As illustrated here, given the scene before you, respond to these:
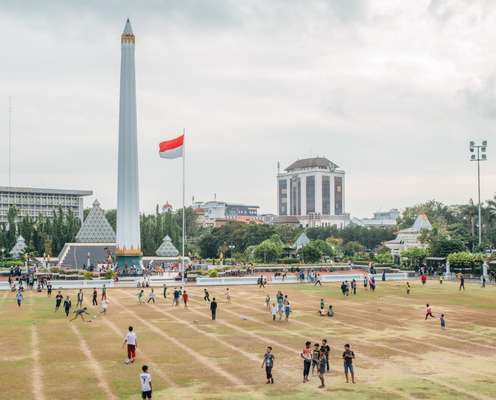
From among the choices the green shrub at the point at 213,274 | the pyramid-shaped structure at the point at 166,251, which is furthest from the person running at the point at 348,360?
the pyramid-shaped structure at the point at 166,251

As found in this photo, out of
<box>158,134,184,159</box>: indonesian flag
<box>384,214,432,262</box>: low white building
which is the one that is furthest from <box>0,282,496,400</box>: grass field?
<box>384,214,432,262</box>: low white building

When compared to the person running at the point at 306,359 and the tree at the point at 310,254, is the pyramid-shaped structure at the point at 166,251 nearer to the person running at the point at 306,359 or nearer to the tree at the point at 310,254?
the tree at the point at 310,254

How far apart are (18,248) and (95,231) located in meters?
16.5

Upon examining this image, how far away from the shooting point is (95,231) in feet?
310

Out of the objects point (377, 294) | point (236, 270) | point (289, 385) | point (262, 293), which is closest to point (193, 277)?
point (236, 270)

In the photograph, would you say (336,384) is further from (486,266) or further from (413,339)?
(486,266)

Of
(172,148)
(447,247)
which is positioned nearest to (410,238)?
(447,247)

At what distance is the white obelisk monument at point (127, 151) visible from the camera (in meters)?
75.9

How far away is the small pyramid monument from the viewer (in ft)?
335

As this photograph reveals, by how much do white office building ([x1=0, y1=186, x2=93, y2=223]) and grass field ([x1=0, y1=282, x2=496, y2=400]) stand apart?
124621 mm

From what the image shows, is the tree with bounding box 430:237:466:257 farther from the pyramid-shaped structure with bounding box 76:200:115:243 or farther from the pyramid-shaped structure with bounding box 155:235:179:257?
the pyramid-shaped structure with bounding box 76:200:115:243

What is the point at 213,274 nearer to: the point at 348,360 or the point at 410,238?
the point at 348,360

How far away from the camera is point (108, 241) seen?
95.0 metres

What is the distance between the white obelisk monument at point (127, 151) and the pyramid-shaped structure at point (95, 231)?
1760 cm
